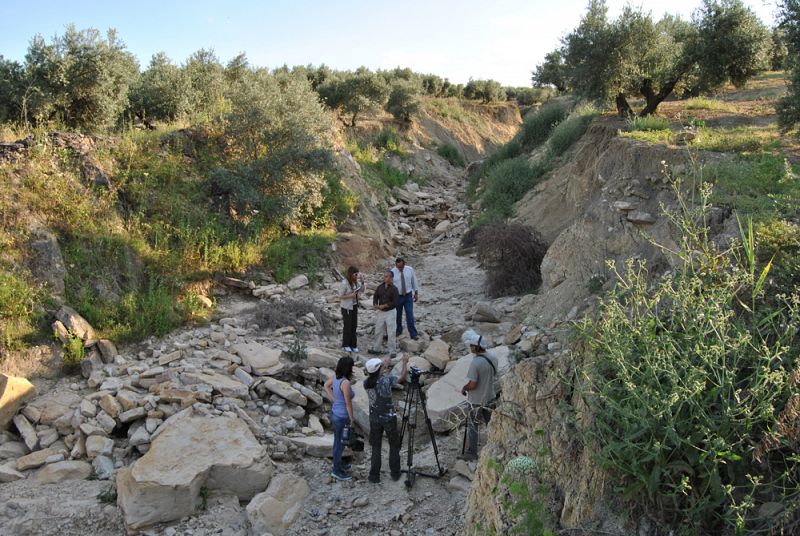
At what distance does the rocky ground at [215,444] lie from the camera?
221 inches

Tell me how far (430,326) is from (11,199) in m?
7.52

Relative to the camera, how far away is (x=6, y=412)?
6871mm

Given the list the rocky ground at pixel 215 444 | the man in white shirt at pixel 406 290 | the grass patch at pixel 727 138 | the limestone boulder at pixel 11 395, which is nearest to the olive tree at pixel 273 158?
the rocky ground at pixel 215 444

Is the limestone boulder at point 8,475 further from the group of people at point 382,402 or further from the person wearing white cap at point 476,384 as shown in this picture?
the person wearing white cap at point 476,384

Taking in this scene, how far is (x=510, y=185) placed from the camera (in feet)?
59.0

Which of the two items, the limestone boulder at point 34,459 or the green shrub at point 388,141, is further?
the green shrub at point 388,141

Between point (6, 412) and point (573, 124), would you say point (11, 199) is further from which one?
point (573, 124)

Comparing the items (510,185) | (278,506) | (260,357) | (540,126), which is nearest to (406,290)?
(260,357)

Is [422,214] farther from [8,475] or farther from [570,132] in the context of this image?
[8,475]

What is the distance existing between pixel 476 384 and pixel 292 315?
4772 mm

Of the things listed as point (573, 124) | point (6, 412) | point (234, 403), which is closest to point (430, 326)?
point (234, 403)

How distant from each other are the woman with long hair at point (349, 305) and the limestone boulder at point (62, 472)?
441 cm

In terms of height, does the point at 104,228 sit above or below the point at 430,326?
above

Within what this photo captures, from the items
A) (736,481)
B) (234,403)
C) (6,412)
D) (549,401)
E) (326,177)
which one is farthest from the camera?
(326,177)
